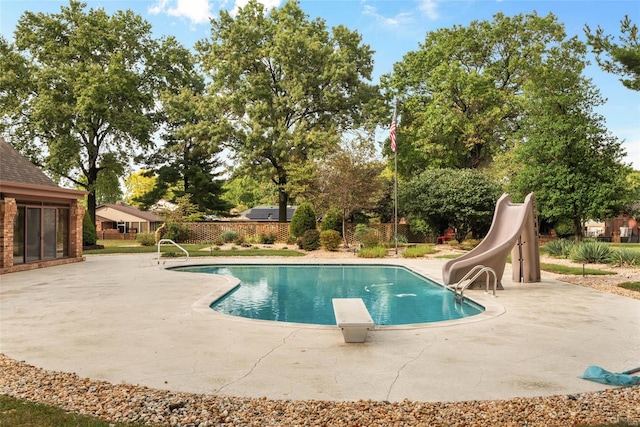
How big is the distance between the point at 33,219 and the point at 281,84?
17.7 meters

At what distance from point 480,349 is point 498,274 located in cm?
567

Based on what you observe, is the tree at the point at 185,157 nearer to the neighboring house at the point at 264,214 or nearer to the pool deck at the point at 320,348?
the neighboring house at the point at 264,214

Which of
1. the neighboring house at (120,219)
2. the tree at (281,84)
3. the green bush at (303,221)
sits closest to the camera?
the green bush at (303,221)

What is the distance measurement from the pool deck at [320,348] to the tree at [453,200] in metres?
15.7

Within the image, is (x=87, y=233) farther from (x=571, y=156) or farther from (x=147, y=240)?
(x=571, y=156)

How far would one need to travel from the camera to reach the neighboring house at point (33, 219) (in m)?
13.9

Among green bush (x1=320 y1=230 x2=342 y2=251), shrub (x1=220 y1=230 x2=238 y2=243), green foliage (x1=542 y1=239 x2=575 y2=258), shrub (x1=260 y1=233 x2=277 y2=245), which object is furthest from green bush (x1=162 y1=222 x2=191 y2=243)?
green foliage (x1=542 y1=239 x2=575 y2=258)

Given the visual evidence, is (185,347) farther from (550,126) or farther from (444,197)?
(444,197)

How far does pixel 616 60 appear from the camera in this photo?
7727mm

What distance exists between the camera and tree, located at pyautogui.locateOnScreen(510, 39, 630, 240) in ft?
65.7

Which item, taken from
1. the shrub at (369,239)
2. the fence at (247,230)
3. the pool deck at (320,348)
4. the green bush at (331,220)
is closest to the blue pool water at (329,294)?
the pool deck at (320,348)

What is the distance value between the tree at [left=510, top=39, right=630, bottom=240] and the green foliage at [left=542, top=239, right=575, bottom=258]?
5.35 ft

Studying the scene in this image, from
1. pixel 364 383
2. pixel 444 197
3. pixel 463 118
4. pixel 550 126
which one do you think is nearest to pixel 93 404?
pixel 364 383

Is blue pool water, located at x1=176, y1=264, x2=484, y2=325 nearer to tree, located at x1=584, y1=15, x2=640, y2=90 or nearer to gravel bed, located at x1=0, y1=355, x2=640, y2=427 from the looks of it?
gravel bed, located at x1=0, y1=355, x2=640, y2=427
